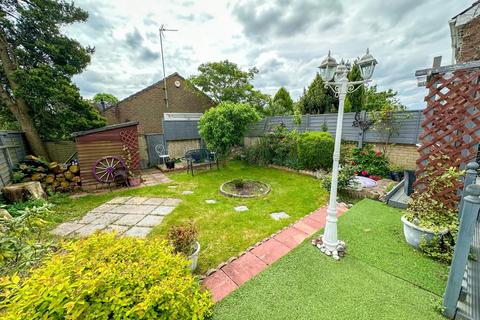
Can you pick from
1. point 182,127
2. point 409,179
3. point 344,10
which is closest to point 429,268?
point 409,179

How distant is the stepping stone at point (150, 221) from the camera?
11.5 ft

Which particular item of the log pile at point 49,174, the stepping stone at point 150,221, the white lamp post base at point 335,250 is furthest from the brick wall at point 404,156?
the log pile at point 49,174

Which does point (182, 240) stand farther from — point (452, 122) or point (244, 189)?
point (452, 122)

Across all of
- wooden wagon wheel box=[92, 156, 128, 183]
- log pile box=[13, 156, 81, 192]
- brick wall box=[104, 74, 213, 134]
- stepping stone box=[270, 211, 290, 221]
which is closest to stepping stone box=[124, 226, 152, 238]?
stepping stone box=[270, 211, 290, 221]

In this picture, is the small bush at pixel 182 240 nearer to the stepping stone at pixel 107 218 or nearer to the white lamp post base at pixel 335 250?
the white lamp post base at pixel 335 250

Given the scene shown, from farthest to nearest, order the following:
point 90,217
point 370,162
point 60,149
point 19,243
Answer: point 60,149 → point 370,162 → point 90,217 → point 19,243

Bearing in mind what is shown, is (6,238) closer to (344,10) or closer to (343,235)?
(343,235)

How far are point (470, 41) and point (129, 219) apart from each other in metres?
10.5

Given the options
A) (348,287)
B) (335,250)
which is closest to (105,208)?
(335,250)

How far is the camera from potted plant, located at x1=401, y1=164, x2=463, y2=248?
229 centimetres

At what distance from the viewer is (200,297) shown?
5.29ft

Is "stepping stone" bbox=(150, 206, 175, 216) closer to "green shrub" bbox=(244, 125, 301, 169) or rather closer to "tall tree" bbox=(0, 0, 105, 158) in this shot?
"tall tree" bbox=(0, 0, 105, 158)

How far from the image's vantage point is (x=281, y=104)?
11945 mm

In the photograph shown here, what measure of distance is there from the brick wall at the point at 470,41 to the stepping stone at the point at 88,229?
1021cm
